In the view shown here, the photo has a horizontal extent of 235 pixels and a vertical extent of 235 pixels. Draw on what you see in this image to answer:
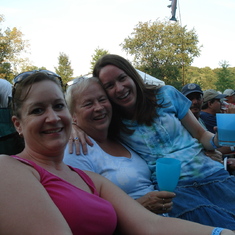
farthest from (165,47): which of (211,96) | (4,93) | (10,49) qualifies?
(4,93)

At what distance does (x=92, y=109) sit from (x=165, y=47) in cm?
3464

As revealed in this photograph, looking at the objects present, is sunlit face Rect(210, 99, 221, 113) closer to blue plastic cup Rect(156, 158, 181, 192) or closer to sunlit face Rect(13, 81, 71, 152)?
blue plastic cup Rect(156, 158, 181, 192)

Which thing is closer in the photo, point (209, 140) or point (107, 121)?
point (107, 121)

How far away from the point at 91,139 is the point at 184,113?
1.03 meters

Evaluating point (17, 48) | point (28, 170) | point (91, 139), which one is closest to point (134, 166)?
point (91, 139)

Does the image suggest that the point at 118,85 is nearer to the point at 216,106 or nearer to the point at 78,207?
the point at 78,207

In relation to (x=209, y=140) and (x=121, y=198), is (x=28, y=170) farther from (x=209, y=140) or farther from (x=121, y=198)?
(x=209, y=140)

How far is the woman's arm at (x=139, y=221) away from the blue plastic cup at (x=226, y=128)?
85cm

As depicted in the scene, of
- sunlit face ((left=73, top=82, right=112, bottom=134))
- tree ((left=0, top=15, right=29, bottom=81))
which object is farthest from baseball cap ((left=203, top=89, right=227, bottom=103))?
tree ((left=0, top=15, right=29, bottom=81))

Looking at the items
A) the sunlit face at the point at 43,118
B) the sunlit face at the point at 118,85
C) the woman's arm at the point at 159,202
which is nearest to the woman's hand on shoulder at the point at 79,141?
the sunlit face at the point at 43,118

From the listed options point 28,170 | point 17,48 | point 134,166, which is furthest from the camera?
point 17,48

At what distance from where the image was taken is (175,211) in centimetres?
186

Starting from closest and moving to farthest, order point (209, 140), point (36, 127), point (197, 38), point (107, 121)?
1. point (36, 127)
2. point (107, 121)
3. point (209, 140)
4. point (197, 38)

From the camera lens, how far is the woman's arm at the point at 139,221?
4.84ft
